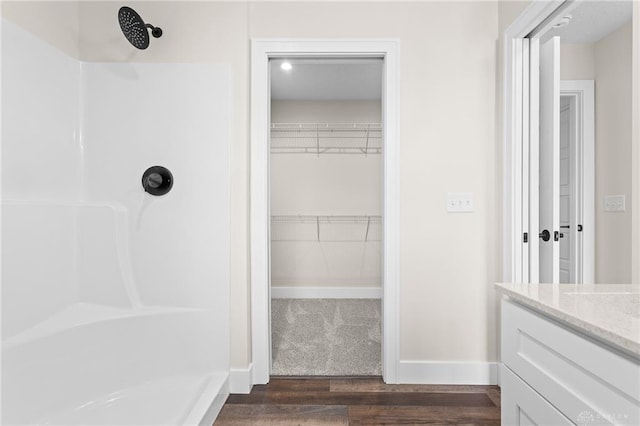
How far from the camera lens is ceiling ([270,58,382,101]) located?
333 centimetres

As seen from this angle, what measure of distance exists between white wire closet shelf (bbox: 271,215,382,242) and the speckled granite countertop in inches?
120

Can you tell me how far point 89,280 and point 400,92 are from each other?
7.09ft

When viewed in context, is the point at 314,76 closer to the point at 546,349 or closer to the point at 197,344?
the point at 197,344

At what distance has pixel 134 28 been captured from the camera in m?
1.84

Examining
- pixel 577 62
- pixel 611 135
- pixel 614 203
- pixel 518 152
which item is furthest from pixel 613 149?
pixel 577 62

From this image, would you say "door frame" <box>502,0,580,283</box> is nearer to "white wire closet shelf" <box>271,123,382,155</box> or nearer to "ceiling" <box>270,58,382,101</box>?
"ceiling" <box>270,58,382,101</box>

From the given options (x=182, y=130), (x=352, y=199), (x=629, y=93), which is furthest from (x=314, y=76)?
(x=629, y=93)

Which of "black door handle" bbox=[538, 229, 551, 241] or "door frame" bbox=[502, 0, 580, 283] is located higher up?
"door frame" bbox=[502, 0, 580, 283]

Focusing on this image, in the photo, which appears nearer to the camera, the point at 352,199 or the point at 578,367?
the point at 578,367

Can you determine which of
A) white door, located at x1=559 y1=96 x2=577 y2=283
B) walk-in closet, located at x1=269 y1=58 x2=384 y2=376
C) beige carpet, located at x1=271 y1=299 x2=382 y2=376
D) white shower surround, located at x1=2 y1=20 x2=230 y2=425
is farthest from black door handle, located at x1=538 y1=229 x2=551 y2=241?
walk-in closet, located at x1=269 y1=58 x2=384 y2=376

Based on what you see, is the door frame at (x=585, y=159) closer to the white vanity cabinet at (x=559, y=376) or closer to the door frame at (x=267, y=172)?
the door frame at (x=267, y=172)

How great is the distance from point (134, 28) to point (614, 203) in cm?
274

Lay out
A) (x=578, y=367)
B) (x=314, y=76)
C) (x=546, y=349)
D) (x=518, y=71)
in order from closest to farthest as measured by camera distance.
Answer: (x=578, y=367) < (x=546, y=349) < (x=518, y=71) < (x=314, y=76)

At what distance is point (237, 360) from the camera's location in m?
2.05
